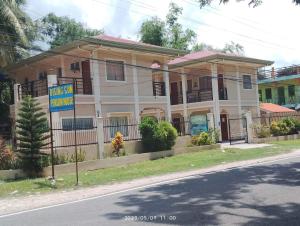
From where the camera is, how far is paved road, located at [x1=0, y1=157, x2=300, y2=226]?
791 centimetres

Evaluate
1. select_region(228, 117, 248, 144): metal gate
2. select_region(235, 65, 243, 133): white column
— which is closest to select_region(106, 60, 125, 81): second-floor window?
select_region(228, 117, 248, 144): metal gate

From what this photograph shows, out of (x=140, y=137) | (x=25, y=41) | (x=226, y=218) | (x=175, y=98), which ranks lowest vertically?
(x=226, y=218)

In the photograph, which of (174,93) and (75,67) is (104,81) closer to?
(75,67)

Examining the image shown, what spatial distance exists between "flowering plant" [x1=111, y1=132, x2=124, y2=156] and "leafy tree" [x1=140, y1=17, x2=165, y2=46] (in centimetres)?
2868

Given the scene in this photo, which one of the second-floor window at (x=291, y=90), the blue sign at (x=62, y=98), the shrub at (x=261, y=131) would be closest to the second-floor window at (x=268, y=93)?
the second-floor window at (x=291, y=90)

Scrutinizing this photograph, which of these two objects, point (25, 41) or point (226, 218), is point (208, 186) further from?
point (25, 41)

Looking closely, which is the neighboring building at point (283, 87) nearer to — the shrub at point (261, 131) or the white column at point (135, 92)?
the shrub at point (261, 131)

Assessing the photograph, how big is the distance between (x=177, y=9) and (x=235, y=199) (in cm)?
4381

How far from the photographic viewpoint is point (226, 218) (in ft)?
25.9

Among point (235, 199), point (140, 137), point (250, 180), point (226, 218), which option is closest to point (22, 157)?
A: point (140, 137)

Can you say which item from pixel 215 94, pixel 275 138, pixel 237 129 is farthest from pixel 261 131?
pixel 215 94

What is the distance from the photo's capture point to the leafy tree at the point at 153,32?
159 ft

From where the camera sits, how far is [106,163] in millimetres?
19656

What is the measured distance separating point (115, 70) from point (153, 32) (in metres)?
23.6
